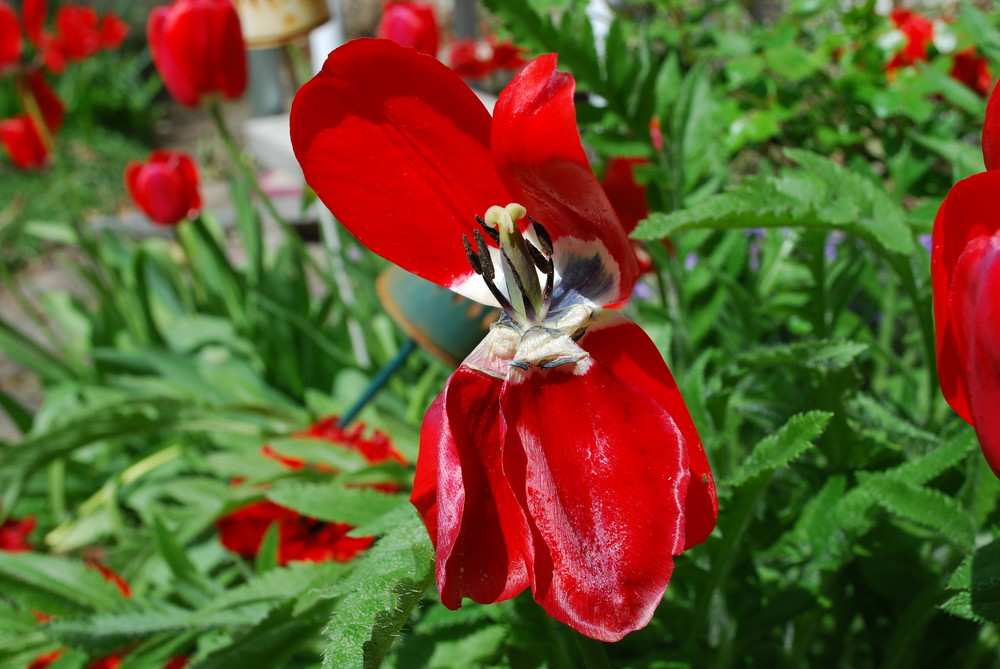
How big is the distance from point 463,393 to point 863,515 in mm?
405

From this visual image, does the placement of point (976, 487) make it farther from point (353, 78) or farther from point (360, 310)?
point (360, 310)

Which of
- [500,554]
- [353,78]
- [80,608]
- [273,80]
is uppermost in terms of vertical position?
[353,78]

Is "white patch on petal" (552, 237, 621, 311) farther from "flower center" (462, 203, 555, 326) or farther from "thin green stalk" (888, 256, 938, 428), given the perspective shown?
"thin green stalk" (888, 256, 938, 428)

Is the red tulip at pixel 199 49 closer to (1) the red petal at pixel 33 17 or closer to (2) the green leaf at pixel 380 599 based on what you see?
(1) the red petal at pixel 33 17

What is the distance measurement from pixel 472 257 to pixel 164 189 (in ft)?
5.04

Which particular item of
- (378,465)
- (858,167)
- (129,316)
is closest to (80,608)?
(378,465)

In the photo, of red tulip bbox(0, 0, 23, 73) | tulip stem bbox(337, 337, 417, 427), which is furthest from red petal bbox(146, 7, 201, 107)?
tulip stem bbox(337, 337, 417, 427)

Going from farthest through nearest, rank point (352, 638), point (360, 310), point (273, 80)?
point (273, 80)
point (360, 310)
point (352, 638)

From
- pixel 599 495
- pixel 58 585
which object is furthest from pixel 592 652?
pixel 58 585

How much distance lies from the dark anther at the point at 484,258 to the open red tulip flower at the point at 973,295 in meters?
0.22

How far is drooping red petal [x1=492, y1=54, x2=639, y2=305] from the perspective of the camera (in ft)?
1.26

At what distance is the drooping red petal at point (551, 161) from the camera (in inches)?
15.2

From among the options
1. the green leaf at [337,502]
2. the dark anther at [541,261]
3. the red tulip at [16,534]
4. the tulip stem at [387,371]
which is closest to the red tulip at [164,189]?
the red tulip at [16,534]

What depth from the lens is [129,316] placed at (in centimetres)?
228
